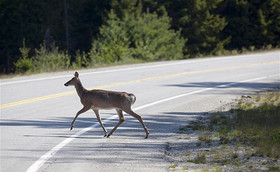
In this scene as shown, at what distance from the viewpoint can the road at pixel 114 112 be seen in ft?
32.9

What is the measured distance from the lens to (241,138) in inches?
469

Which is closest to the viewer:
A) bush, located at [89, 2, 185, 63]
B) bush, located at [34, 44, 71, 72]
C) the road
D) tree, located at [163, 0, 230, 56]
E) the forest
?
→ the road

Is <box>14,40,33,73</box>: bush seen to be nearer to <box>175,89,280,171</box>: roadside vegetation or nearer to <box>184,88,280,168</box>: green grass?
<box>184,88,280,168</box>: green grass

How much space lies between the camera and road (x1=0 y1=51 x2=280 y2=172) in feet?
32.9

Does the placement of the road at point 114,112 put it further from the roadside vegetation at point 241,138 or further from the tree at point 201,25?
the tree at point 201,25

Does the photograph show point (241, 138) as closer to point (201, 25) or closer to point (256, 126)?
point (256, 126)

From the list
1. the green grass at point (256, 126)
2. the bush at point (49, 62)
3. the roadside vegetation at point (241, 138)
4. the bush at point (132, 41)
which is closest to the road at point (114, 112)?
the roadside vegetation at point (241, 138)

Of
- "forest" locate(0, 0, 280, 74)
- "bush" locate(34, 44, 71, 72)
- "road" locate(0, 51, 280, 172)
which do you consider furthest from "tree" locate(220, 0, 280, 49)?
"bush" locate(34, 44, 71, 72)

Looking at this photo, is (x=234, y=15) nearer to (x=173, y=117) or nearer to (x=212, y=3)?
(x=212, y=3)

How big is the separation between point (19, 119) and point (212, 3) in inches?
1658

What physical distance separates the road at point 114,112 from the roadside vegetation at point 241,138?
701 millimetres

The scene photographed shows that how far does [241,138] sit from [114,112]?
16.5ft

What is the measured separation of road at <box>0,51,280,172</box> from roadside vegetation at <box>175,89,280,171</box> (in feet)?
2.30

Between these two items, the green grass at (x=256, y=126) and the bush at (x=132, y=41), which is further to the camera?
the bush at (x=132, y=41)
